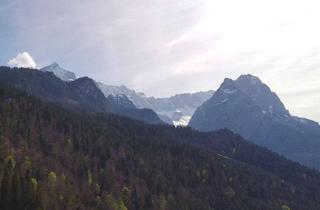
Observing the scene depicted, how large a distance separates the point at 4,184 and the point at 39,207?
14.8 meters

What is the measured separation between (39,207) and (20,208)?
7.83 metres

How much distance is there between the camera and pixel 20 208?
626 feet

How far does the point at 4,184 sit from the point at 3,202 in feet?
29.0

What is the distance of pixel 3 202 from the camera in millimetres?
192375

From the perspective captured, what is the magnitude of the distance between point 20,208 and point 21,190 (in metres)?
9.94

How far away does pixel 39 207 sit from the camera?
19675 centimetres

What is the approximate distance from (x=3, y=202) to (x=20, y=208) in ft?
21.1

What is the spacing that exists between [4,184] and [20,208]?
43.8ft

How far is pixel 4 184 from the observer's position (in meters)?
200

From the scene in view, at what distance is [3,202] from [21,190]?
871 cm

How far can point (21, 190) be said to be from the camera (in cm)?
19938
